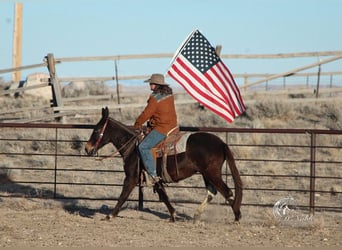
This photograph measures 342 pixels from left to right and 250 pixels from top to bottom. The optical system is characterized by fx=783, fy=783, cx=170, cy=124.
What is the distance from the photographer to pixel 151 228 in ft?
33.1

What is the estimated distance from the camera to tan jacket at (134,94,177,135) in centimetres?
1043

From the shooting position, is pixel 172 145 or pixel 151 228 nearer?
pixel 151 228

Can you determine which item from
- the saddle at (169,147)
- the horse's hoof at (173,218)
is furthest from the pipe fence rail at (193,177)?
the horse's hoof at (173,218)

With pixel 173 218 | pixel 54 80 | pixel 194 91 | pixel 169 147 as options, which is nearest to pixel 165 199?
pixel 173 218

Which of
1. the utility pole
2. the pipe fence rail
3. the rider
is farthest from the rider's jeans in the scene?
the utility pole

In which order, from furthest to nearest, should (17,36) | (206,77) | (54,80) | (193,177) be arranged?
(17,36) < (54,80) < (193,177) < (206,77)

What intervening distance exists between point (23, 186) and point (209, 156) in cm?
504

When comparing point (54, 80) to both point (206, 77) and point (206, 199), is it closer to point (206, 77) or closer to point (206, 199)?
point (206, 77)

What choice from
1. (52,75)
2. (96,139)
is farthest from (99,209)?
(52,75)

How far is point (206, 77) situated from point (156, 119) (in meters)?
1.20

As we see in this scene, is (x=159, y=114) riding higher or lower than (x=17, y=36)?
lower

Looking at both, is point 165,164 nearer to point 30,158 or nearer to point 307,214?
point 307,214

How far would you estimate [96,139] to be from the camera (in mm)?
10891

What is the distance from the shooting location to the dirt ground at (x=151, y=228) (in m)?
8.96
